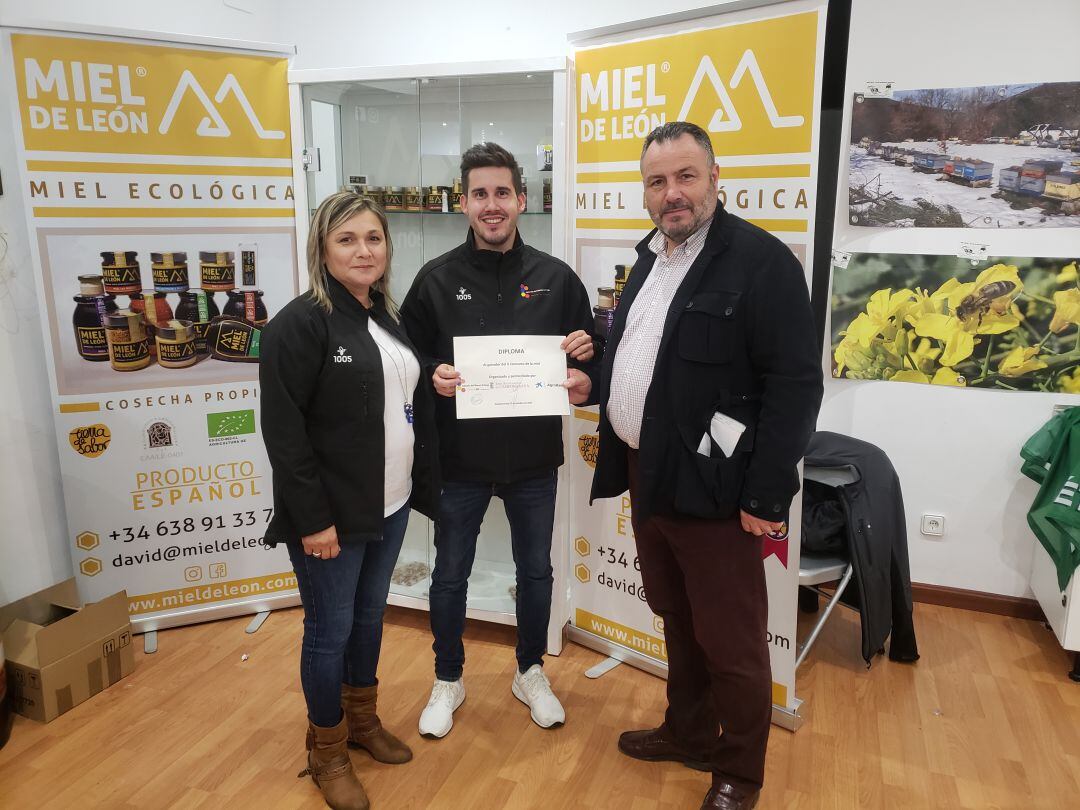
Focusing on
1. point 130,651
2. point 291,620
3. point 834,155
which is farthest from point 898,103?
point 130,651

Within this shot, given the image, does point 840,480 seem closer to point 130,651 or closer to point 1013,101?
point 1013,101

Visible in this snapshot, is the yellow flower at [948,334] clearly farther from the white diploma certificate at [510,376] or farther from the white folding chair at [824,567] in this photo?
the white diploma certificate at [510,376]

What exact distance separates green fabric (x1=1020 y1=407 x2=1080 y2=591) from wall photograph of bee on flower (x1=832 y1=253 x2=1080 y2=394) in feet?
0.83

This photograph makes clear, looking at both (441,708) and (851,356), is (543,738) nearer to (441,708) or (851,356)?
(441,708)

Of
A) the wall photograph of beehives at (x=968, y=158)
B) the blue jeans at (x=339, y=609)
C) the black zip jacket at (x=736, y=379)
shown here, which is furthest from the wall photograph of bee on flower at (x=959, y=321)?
the blue jeans at (x=339, y=609)

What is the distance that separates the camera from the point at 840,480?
2967 millimetres

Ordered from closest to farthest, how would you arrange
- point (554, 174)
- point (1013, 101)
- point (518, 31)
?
point (554, 174)
point (1013, 101)
point (518, 31)

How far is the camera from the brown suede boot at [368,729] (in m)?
2.40

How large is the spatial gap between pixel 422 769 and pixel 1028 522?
8.50 feet

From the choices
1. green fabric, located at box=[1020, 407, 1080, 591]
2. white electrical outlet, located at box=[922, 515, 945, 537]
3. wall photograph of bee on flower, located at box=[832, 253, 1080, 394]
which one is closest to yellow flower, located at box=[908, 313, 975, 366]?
wall photograph of bee on flower, located at box=[832, 253, 1080, 394]

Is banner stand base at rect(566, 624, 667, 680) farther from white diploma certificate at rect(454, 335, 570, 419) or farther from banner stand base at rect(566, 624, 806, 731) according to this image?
white diploma certificate at rect(454, 335, 570, 419)

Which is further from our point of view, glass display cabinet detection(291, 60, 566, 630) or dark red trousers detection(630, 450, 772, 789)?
glass display cabinet detection(291, 60, 566, 630)

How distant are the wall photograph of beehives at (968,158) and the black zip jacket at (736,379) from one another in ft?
5.26

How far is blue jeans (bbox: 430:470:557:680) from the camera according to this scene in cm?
253
